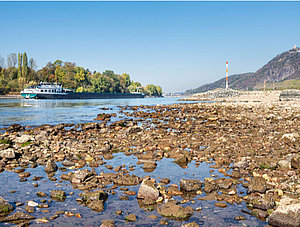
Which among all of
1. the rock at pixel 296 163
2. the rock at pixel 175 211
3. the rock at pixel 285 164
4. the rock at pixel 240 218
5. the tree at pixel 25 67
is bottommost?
the rock at pixel 240 218

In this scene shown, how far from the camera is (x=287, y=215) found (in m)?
4.75

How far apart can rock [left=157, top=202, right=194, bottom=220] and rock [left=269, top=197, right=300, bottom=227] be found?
1.66m

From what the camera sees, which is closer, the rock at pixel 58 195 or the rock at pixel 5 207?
the rock at pixel 5 207

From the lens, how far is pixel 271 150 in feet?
34.6

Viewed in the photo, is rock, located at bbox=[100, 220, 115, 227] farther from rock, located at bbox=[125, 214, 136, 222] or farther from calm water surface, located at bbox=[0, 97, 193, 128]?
calm water surface, located at bbox=[0, 97, 193, 128]

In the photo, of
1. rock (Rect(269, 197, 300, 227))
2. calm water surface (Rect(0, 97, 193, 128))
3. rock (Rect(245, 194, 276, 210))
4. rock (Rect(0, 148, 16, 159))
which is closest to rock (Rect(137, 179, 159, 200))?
rock (Rect(245, 194, 276, 210))

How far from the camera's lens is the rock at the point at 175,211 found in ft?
17.3

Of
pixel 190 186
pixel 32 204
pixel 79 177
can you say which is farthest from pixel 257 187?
pixel 32 204

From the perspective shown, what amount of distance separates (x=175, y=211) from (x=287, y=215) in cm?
222

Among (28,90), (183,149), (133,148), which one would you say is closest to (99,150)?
(133,148)

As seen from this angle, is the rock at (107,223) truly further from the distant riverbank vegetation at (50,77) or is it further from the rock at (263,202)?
the distant riverbank vegetation at (50,77)

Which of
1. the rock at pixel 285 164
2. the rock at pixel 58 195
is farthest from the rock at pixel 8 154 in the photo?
the rock at pixel 285 164

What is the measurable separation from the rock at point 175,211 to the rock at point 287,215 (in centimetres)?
166

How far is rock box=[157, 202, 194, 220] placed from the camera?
527 centimetres
